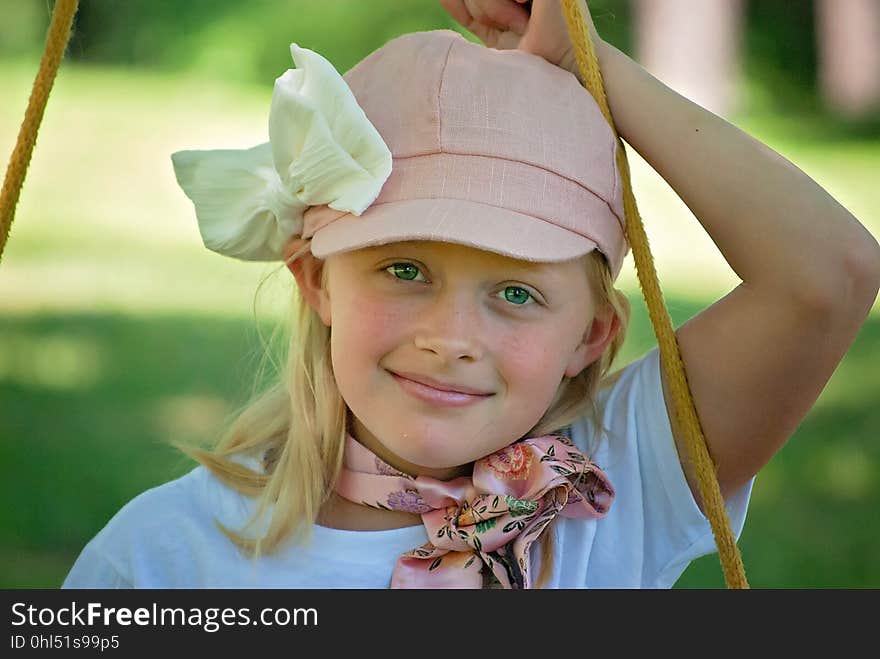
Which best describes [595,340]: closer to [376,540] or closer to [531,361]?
[531,361]

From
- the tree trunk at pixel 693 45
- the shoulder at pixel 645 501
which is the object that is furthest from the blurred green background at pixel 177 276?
the shoulder at pixel 645 501

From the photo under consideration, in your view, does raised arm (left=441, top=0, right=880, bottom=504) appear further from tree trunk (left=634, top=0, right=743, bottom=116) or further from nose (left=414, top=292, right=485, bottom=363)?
tree trunk (left=634, top=0, right=743, bottom=116)

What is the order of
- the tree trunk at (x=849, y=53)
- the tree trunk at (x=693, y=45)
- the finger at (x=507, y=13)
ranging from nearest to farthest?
the finger at (x=507, y=13)
the tree trunk at (x=693, y=45)
the tree trunk at (x=849, y=53)

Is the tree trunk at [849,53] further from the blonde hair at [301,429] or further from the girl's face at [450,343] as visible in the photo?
the girl's face at [450,343]

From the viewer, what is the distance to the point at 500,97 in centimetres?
135

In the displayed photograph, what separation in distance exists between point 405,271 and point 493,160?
0.15m

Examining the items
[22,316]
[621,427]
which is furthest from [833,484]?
[22,316]

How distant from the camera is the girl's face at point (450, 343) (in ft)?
4.33

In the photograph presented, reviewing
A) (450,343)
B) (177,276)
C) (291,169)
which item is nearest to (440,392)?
(450,343)

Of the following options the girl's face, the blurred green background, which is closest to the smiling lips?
the girl's face

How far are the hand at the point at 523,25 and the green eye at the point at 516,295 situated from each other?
26 cm

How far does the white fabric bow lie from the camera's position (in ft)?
4.37

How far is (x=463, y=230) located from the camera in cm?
129
